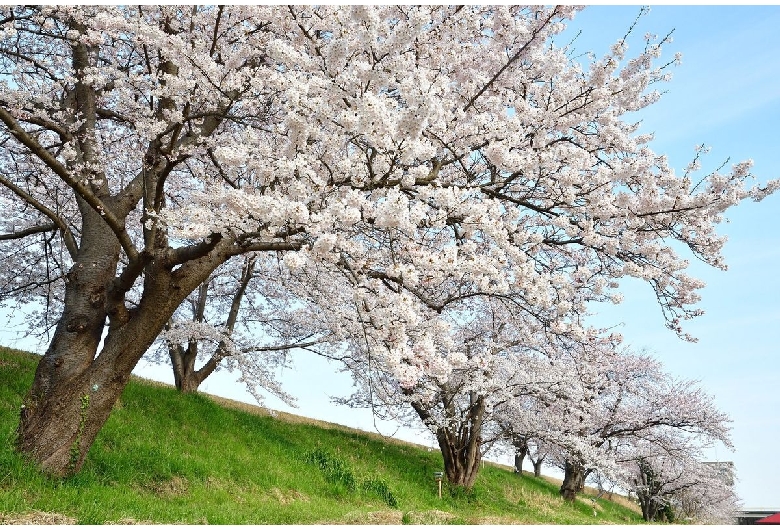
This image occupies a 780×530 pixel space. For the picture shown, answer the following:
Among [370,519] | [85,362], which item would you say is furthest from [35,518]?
[370,519]

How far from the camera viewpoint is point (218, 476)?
36.4ft

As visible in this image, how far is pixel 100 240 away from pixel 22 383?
390 cm

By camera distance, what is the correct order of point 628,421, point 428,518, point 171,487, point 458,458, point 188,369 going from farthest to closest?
point 628,421 < point 458,458 < point 188,369 < point 428,518 < point 171,487

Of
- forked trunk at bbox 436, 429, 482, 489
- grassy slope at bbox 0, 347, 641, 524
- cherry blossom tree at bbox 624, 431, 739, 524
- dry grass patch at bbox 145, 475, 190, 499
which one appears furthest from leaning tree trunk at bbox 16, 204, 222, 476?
cherry blossom tree at bbox 624, 431, 739, 524

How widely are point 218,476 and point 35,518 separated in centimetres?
435

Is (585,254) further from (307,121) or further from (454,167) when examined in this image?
(307,121)

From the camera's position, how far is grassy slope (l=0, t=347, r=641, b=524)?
8.04m

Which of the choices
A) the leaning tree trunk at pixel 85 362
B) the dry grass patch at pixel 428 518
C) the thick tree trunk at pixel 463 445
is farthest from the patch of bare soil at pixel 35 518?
the thick tree trunk at pixel 463 445

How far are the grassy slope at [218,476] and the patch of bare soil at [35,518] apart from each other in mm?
28

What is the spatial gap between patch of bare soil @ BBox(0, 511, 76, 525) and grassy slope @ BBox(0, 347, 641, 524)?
0.03 meters

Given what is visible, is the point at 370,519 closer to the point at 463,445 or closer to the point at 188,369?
the point at 188,369

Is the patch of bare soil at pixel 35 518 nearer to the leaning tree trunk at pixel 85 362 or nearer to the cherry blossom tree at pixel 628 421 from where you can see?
the leaning tree trunk at pixel 85 362

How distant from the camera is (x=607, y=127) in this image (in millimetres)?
9648

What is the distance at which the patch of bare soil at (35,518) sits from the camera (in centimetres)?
680
